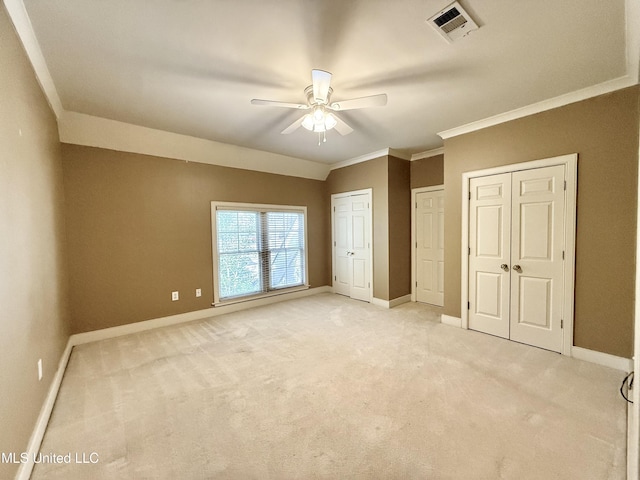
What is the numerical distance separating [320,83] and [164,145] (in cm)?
268

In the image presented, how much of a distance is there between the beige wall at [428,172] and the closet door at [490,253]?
→ 3.67ft

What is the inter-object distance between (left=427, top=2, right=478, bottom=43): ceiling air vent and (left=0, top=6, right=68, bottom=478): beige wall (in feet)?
8.12

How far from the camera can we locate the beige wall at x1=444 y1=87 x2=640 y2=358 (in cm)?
232

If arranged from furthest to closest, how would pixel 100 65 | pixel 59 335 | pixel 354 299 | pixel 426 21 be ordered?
pixel 354 299
pixel 59 335
pixel 100 65
pixel 426 21

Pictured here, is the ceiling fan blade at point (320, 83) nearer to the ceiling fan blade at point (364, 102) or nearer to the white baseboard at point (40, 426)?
the ceiling fan blade at point (364, 102)

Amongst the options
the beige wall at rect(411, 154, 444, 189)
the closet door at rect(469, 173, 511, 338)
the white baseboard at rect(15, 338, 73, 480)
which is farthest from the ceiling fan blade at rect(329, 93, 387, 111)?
the white baseboard at rect(15, 338, 73, 480)

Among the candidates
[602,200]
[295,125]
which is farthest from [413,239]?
[295,125]

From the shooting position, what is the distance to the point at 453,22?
162cm

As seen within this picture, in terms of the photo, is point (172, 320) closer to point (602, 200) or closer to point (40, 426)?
point (40, 426)

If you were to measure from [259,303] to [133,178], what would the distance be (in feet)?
8.74

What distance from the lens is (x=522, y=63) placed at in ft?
6.72

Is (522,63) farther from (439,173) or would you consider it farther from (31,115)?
(31,115)

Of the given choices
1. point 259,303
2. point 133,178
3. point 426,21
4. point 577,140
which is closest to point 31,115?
point 133,178

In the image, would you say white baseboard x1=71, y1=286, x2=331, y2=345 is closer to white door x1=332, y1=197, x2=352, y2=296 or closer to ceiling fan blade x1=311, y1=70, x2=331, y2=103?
white door x1=332, y1=197, x2=352, y2=296
